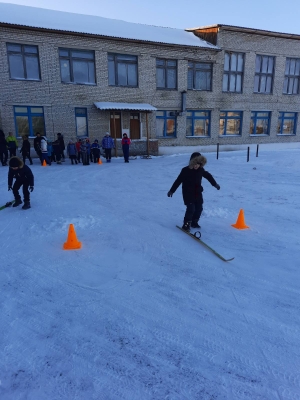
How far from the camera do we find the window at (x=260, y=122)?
22594mm

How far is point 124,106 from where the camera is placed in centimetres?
1728

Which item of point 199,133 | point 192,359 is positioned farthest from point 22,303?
point 199,133

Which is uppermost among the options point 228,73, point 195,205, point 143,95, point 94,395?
Answer: point 228,73

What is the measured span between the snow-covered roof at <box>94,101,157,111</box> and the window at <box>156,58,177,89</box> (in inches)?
86.0

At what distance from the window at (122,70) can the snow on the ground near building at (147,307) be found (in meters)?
13.5

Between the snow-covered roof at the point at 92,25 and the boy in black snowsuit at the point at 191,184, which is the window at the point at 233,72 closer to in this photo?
the snow-covered roof at the point at 92,25

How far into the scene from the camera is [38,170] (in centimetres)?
1262

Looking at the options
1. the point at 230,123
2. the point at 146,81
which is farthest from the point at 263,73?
Answer: the point at 146,81

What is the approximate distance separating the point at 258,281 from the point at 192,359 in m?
1.68

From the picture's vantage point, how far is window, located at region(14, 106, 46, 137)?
15.8 metres

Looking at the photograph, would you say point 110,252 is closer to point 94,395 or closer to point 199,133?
point 94,395

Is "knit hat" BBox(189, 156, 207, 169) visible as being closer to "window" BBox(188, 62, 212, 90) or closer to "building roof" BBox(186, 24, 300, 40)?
"window" BBox(188, 62, 212, 90)

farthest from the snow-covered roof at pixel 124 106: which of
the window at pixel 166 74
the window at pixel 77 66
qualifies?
the window at pixel 166 74

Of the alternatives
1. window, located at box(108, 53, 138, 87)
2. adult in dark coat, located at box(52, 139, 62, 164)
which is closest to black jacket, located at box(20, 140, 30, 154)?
adult in dark coat, located at box(52, 139, 62, 164)
